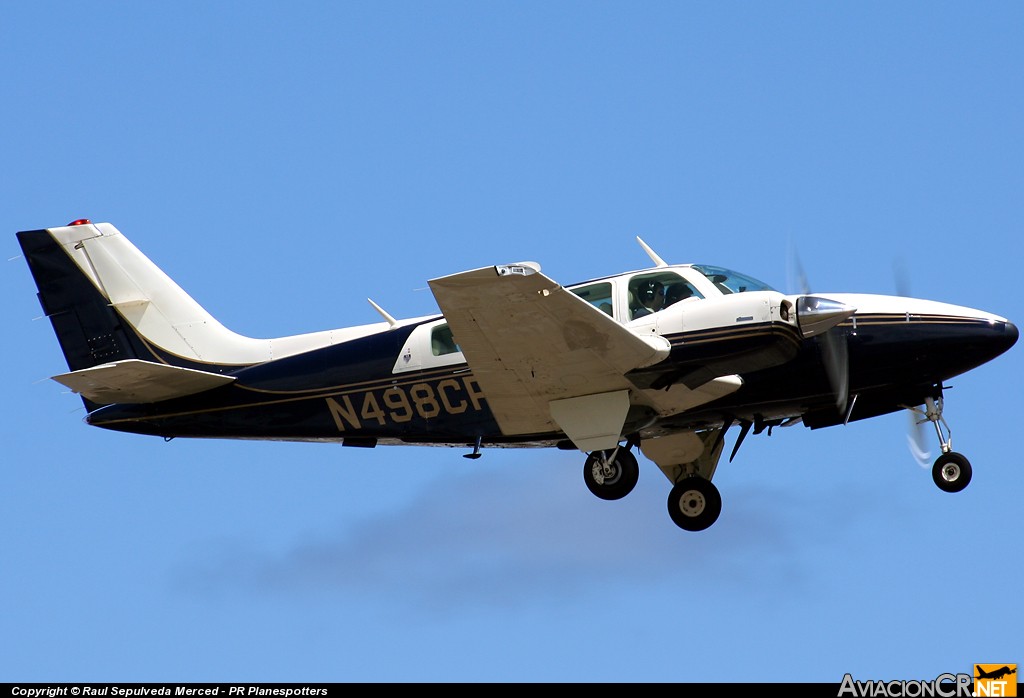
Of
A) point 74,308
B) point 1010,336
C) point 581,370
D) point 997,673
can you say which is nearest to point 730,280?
point 581,370

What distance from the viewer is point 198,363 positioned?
22.5 m

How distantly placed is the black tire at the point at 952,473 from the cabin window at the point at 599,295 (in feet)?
16.0

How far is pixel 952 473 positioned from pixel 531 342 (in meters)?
5.98

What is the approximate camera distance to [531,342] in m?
18.7

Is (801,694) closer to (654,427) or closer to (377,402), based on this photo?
(654,427)

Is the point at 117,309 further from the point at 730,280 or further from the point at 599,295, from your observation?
the point at 730,280

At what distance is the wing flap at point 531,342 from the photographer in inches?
690

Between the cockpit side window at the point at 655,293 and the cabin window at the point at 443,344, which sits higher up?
the cockpit side window at the point at 655,293

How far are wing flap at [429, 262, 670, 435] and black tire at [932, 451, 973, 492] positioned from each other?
4.20 m

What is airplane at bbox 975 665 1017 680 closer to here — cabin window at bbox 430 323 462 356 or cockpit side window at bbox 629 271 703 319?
cockpit side window at bbox 629 271 703 319

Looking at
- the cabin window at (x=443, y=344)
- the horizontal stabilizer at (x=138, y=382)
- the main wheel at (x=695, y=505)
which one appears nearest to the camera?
the horizontal stabilizer at (x=138, y=382)

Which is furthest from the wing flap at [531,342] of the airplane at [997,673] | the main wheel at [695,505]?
the airplane at [997,673]

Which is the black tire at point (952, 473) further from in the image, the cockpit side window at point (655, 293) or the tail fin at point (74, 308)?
the tail fin at point (74, 308)

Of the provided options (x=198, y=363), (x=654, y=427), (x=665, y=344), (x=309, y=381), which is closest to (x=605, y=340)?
(x=665, y=344)
